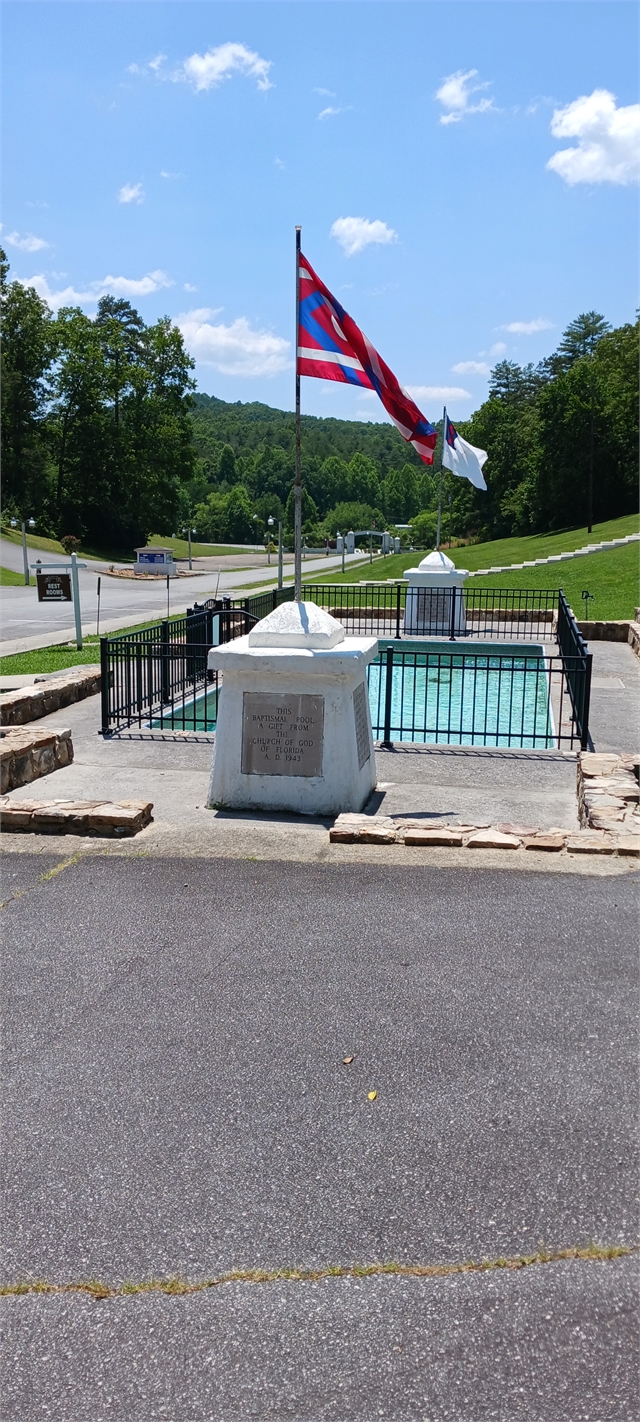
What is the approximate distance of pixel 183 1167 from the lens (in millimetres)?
3422

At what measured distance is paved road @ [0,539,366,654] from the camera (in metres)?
23.5

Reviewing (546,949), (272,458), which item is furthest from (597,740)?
(272,458)

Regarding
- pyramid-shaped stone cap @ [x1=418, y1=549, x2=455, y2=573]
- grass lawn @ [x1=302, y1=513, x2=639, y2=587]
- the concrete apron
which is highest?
grass lawn @ [x1=302, y1=513, x2=639, y2=587]

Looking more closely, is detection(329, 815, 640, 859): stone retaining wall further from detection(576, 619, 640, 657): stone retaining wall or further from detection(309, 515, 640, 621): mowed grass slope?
detection(309, 515, 640, 621): mowed grass slope

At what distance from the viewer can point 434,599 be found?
2238 cm

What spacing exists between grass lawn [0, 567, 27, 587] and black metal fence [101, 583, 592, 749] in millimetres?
16876

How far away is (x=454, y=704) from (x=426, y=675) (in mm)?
4845

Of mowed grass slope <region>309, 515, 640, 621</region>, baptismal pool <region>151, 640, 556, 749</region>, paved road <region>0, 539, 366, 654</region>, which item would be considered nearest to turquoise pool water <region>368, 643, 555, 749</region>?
baptismal pool <region>151, 640, 556, 749</region>

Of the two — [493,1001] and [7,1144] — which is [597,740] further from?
[7,1144]

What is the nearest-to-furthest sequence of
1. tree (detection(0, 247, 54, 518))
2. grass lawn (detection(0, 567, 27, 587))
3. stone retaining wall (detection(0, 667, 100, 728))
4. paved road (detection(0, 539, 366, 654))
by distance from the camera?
stone retaining wall (detection(0, 667, 100, 728)) → paved road (detection(0, 539, 366, 654)) → grass lawn (detection(0, 567, 27, 587)) → tree (detection(0, 247, 54, 518))

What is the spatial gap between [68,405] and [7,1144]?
66.4 metres

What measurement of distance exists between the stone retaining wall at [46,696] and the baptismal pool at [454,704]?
1359 mm

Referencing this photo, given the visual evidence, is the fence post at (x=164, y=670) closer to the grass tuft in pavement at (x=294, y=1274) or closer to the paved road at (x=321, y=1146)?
the paved road at (x=321, y=1146)

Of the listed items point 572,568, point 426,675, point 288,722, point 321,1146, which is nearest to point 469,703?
point 426,675
